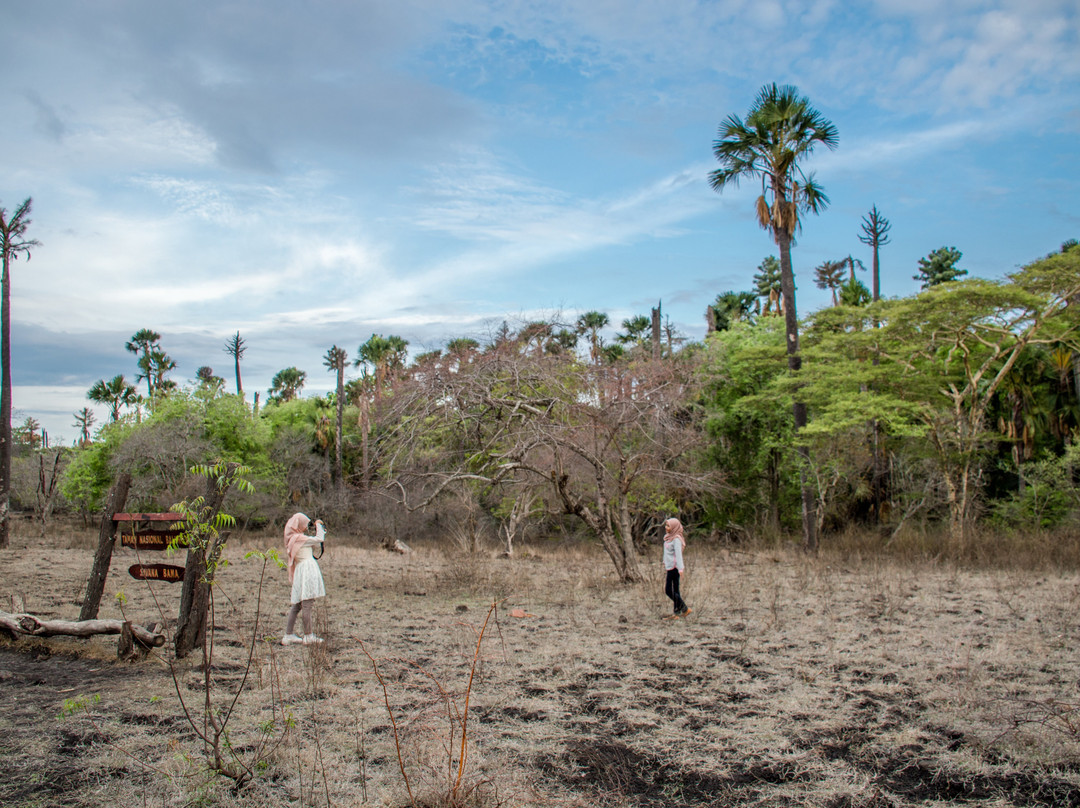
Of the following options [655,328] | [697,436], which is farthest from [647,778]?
[655,328]

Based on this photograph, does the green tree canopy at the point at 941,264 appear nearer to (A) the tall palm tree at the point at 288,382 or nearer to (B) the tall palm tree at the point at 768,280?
(B) the tall palm tree at the point at 768,280

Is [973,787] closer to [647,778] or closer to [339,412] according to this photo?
[647,778]

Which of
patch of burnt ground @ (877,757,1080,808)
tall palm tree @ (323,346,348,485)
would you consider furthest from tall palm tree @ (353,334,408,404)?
patch of burnt ground @ (877,757,1080,808)

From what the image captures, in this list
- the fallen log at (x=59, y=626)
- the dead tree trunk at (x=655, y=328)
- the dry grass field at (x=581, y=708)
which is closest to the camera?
the dry grass field at (x=581, y=708)

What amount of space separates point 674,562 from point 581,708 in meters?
4.42

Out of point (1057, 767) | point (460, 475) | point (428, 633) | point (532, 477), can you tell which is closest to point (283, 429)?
point (532, 477)

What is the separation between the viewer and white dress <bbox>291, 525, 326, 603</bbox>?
7.94 m

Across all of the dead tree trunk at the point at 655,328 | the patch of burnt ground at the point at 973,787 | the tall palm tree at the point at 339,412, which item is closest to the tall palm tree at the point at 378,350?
the tall palm tree at the point at 339,412

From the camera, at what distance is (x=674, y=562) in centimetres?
1019

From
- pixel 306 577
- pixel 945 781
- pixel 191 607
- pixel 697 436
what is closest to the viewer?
pixel 945 781

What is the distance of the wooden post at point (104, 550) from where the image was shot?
7.85 meters

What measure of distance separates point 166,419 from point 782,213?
85.3 feet

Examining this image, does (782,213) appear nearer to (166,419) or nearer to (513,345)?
(513,345)

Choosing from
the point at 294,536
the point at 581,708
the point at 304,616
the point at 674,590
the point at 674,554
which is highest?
the point at 294,536
